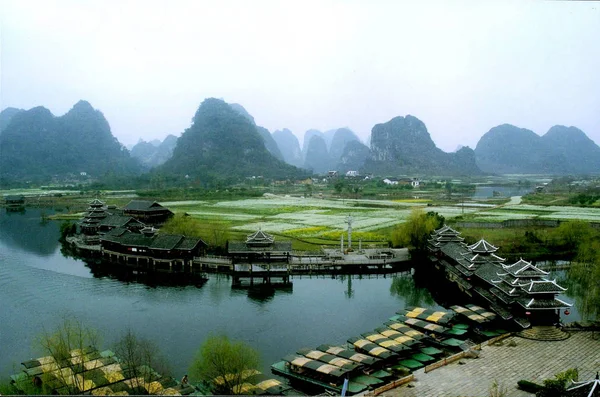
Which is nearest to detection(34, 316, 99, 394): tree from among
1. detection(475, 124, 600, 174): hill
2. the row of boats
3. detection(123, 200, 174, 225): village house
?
the row of boats

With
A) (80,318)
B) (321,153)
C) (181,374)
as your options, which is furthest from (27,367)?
(321,153)

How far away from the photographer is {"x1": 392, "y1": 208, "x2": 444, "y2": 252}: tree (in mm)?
29656


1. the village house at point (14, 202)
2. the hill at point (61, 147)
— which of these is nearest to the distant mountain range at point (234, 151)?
the hill at point (61, 147)

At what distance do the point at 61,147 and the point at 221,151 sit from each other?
121 ft

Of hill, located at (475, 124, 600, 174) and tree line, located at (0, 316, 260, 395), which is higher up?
hill, located at (475, 124, 600, 174)

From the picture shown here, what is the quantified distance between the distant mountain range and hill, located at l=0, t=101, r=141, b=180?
0.64ft

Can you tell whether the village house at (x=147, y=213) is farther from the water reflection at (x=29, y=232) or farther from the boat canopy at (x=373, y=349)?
the boat canopy at (x=373, y=349)

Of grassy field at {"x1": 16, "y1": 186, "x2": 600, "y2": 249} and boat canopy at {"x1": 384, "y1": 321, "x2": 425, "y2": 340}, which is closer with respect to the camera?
boat canopy at {"x1": 384, "y1": 321, "x2": 425, "y2": 340}

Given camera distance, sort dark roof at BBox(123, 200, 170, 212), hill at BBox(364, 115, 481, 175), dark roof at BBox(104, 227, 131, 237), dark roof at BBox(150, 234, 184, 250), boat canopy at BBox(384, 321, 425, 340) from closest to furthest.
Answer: boat canopy at BBox(384, 321, 425, 340) → dark roof at BBox(150, 234, 184, 250) → dark roof at BBox(104, 227, 131, 237) → dark roof at BBox(123, 200, 170, 212) → hill at BBox(364, 115, 481, 175)

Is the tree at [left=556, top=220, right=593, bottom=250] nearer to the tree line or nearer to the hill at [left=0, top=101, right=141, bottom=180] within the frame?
the tree line

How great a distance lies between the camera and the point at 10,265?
26891 mm

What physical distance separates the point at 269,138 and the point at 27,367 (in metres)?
148

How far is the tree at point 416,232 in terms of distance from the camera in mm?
29656

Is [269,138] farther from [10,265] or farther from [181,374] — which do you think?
[181,374]
